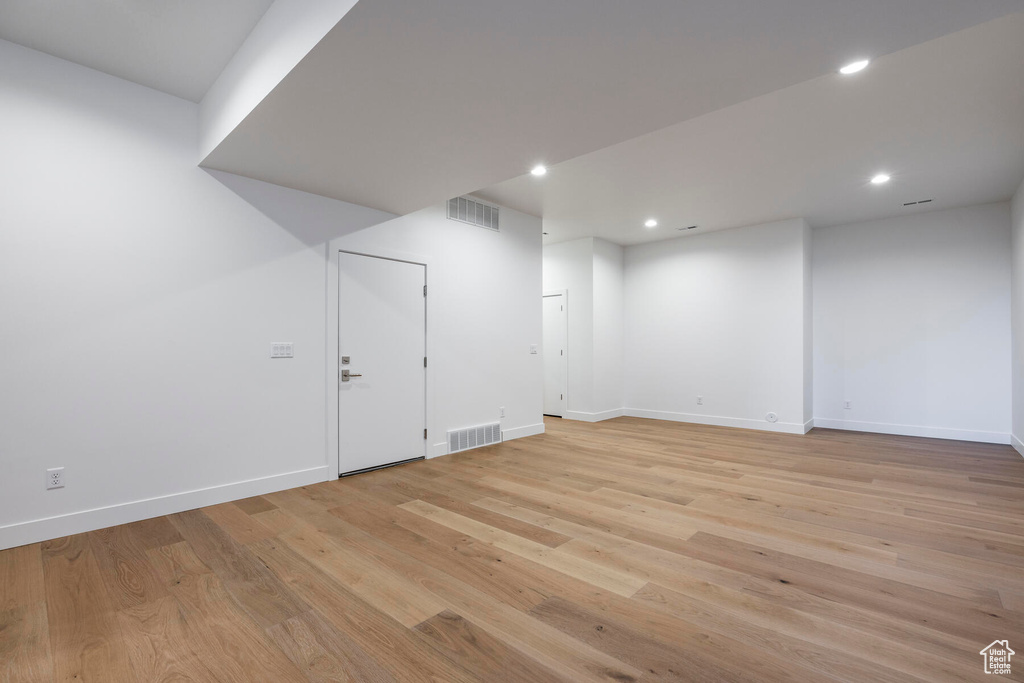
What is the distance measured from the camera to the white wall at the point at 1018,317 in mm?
4812

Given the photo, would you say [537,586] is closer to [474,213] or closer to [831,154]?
[474,213]

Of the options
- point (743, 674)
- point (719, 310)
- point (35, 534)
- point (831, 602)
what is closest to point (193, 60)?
point (35, 534)

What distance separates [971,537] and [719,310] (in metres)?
4.54

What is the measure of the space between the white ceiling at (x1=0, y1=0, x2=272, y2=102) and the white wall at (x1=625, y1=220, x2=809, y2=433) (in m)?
6.43

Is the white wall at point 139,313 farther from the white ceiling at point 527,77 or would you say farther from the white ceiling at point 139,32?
the white ceiling at point 527,77

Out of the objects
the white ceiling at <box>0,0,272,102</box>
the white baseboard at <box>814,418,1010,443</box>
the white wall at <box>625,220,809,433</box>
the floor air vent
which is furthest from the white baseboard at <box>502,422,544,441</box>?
the white ceiling at <box>0,0,272,102</box>

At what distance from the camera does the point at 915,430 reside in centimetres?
606

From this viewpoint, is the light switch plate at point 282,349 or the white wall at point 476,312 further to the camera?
Answer: the white wall at point 476,312

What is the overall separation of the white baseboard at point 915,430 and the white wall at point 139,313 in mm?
6766

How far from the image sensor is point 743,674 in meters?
1.62

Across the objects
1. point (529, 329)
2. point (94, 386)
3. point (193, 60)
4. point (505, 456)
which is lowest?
point (505, 456)

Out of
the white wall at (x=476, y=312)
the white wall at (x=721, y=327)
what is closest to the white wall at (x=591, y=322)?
the white wall at (x=721, y=327)

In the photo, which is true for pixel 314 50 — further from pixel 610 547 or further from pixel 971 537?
pixel 971 537

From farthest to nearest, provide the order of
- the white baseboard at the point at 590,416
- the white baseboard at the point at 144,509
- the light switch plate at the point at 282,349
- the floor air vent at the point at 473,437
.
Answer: the white baseboard at the point at 590,416 → the floor air vent at the point at 473,437 → the light switch plate at the point at 282,349 → the white baseboard at the point at 144,509
